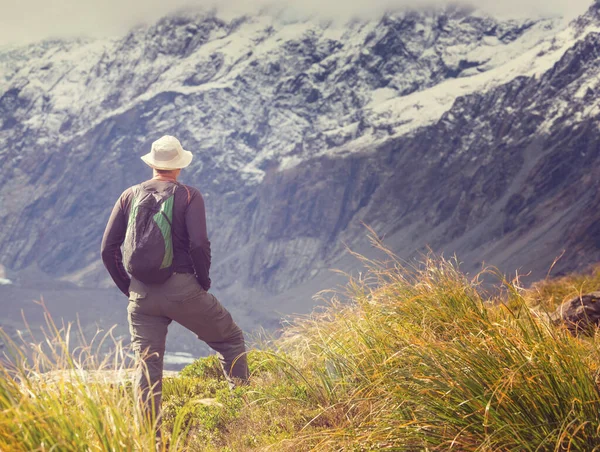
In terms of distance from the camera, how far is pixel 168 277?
17.0 ft

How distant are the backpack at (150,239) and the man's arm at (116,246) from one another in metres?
0.25

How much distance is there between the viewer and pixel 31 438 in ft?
8.98

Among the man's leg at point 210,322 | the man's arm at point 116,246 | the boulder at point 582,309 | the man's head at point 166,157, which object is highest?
the man's head at point 166,157

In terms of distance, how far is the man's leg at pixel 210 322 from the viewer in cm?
526

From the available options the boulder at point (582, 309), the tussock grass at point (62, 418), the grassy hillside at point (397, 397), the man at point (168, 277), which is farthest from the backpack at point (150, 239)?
the boulder at point (582, 309)

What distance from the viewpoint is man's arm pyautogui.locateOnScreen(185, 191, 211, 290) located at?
521 centimetres

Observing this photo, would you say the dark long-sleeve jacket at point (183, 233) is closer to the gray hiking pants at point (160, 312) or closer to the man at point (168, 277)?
the man at point (168, 277)

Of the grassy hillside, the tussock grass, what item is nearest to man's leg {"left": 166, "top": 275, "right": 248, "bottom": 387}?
the grassy hillside

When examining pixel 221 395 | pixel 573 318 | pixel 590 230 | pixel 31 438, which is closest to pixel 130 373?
pixel 221 395

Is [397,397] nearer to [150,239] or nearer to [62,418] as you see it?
[62,418]

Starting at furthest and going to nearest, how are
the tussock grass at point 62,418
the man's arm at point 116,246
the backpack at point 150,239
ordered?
the man's arm at point 116,246, the backpack at point 150,239, the tussock grass at point 62,418

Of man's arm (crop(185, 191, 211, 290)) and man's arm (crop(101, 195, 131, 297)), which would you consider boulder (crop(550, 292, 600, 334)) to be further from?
man's arm (crop(101, 195, 131, 297))

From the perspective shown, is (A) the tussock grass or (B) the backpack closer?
(A) the tussock grass

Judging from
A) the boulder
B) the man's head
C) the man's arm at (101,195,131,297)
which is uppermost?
the man's head
